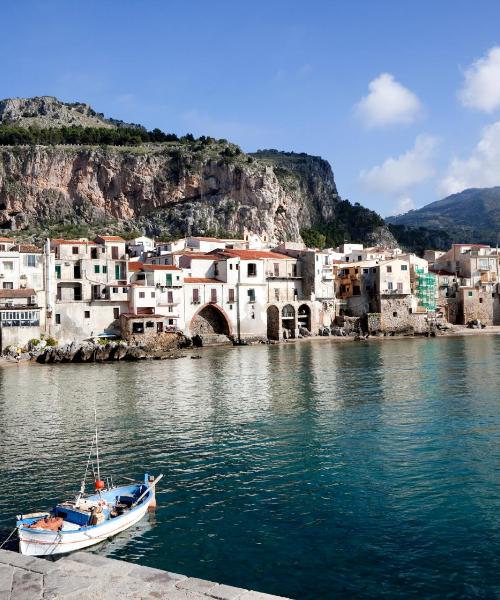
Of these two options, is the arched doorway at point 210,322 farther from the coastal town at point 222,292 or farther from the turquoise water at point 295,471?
the turquoise water at point 295,471

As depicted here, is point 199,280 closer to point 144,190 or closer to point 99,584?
point 99,584

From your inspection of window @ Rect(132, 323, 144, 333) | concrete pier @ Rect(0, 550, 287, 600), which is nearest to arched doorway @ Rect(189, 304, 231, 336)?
window @ Rect(132, 323, 144, 333)

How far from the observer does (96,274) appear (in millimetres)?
70375

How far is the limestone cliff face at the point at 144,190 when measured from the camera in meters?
146

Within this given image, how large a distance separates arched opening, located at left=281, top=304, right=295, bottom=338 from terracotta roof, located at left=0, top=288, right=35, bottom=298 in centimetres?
3218

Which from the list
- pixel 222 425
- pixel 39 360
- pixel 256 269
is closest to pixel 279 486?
pixel 222 425

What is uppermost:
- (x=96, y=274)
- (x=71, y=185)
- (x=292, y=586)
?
(x=71, y=185)

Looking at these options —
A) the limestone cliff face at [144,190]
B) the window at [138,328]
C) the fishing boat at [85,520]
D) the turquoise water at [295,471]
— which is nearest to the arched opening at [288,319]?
the window at [138,328]

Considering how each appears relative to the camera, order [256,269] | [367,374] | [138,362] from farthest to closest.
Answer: [256,269]
[138,362]
[367,374]

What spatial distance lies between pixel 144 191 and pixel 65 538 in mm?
141393

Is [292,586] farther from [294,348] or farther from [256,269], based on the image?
[256,269]

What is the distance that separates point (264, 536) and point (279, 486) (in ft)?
13.1

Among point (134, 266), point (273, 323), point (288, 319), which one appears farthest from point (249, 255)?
point (134, 266)

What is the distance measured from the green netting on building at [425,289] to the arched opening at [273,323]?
2280cm
